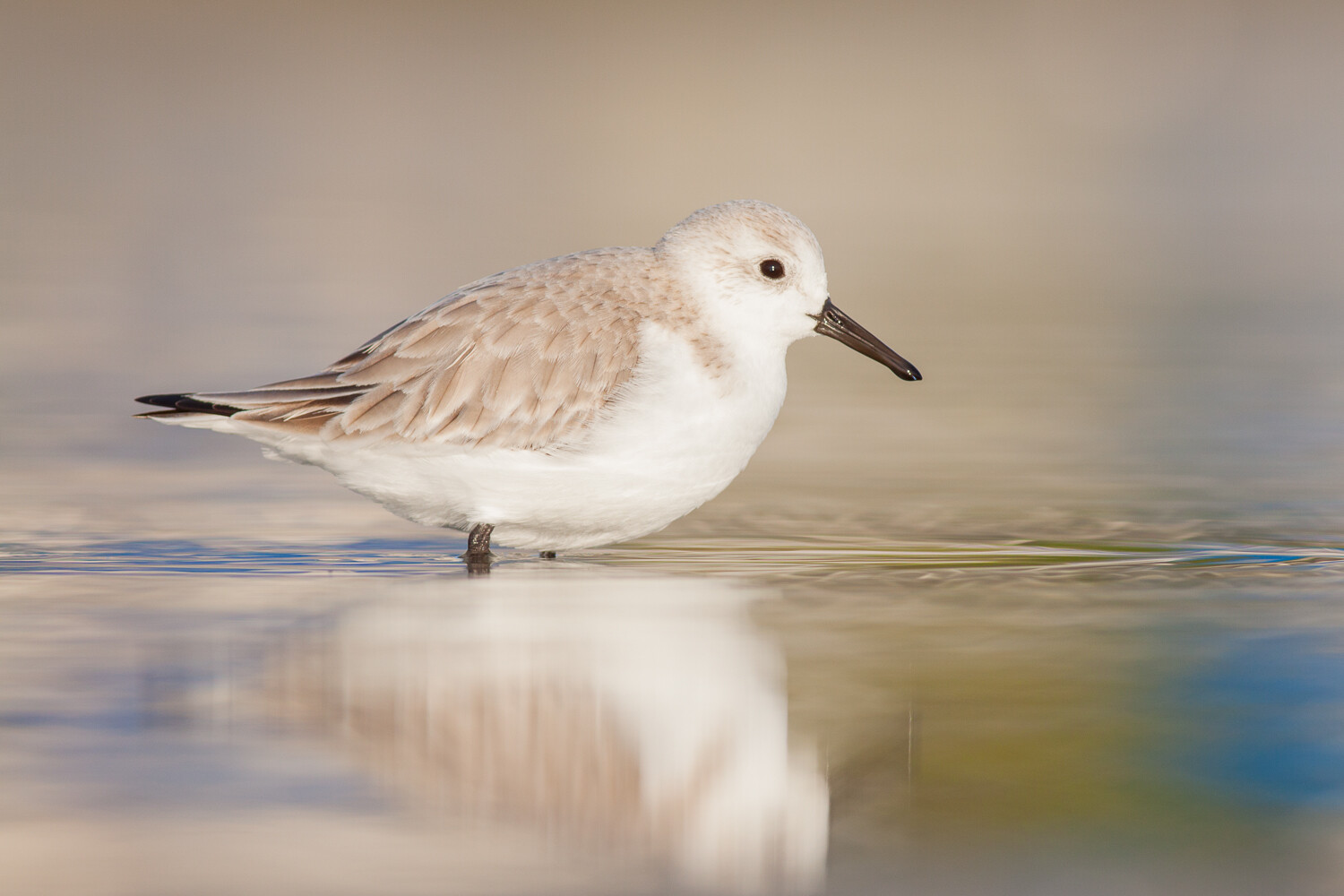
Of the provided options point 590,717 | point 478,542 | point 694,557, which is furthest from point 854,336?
point 590,717

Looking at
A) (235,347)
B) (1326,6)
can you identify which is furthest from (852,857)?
(1326,6)

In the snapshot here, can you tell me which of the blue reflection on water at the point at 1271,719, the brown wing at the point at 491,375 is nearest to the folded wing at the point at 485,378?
the brown wing at the point at 491,375

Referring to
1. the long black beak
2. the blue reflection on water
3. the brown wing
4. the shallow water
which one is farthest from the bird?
the blue reflection on water

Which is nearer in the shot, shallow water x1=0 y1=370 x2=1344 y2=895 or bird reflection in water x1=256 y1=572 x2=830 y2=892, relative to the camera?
shallow water x1=0 y1=370 x2=1344 y2=895

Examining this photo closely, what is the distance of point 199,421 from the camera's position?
7203 millimetres

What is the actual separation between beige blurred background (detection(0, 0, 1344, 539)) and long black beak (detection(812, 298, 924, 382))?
4.00 feet

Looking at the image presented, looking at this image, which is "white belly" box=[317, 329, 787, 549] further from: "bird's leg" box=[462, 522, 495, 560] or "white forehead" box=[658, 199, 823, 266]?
"white forehead" box=[658, 199, 823, 266]

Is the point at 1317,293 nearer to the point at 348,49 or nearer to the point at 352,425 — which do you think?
the point at 352,425

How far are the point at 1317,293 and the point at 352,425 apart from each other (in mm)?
11753

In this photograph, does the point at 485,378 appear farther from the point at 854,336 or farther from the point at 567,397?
the point at 854,336

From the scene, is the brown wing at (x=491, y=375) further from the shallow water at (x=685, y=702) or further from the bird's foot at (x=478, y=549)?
the shallow water at (x=685, y=702)

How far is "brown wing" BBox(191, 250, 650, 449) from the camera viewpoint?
705 cm

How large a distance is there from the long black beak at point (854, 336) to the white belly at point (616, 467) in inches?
20.9

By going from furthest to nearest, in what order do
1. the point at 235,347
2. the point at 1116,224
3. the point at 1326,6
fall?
the point at 1326,6
the point at 1116,224
the point at 235,347
